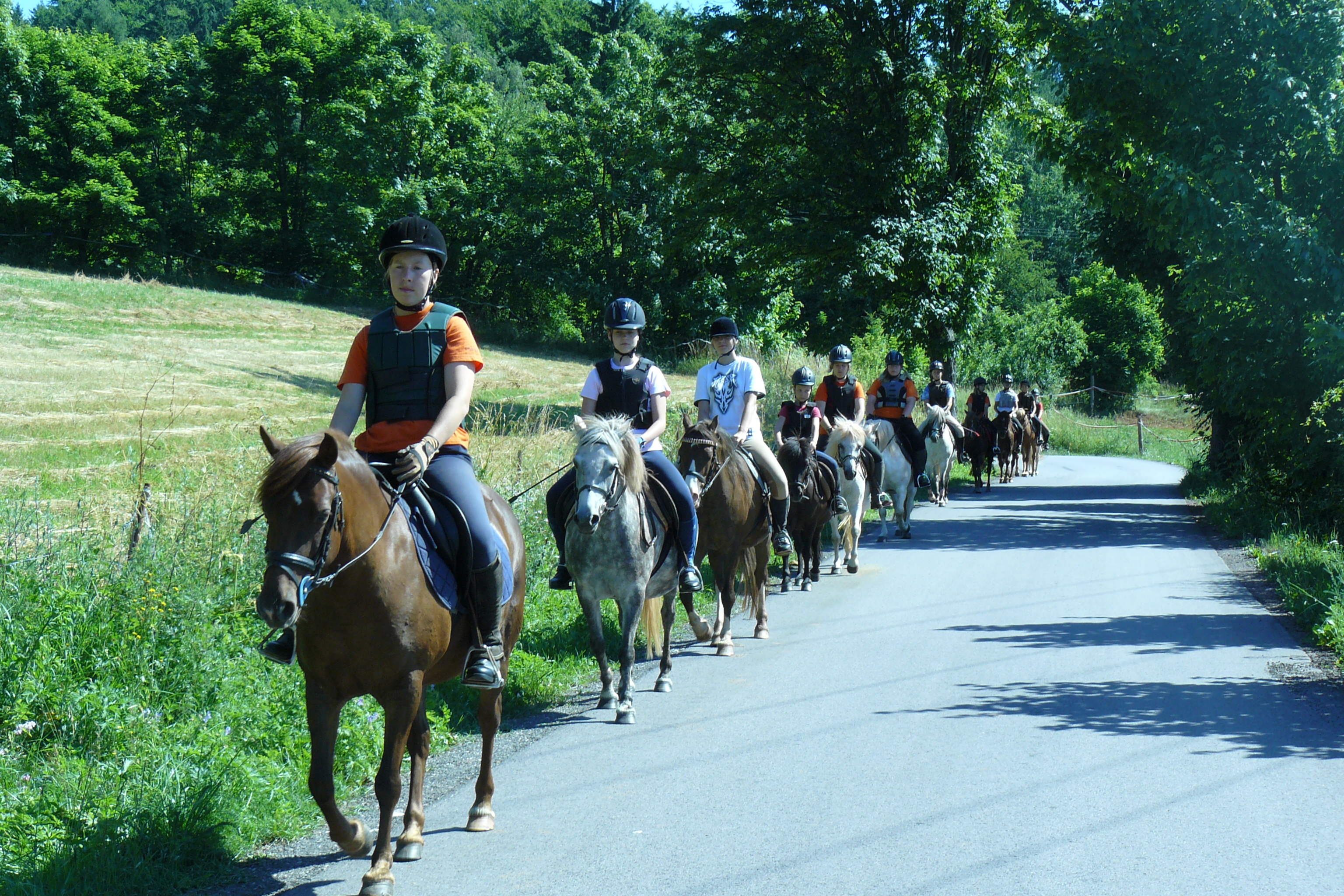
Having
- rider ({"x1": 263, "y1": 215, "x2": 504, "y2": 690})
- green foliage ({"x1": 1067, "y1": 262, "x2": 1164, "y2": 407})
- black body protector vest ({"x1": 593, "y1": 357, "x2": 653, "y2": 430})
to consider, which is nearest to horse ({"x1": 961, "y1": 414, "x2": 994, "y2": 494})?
black body protector vest ({"x1": 593, "y1": 357, "x2": 653, "y2": 430})

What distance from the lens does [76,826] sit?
477cm

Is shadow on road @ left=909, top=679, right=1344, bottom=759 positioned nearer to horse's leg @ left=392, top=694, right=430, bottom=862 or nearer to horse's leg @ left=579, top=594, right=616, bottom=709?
horse's leg @ left=579, top=594, right=616, bottom=709

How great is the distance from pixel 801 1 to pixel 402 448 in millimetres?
23210

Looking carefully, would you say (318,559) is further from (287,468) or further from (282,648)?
(282,648)

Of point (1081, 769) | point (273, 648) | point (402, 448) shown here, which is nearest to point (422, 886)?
point (273, 648)

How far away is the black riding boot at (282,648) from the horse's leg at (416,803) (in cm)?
59

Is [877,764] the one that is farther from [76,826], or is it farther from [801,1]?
[801,1]

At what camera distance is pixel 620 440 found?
7438 mm

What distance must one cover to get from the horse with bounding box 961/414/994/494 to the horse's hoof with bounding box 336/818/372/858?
22414 millimetres

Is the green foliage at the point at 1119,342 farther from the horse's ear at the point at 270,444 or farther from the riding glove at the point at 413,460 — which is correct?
the horse's ear at the point at 270,444

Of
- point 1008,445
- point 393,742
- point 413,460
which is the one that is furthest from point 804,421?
point 1008,445

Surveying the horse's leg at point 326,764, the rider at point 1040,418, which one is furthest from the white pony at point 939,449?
the horse's leg at point 326,764

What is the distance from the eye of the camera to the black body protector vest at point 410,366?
16.8 feet

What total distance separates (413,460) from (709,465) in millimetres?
5303
